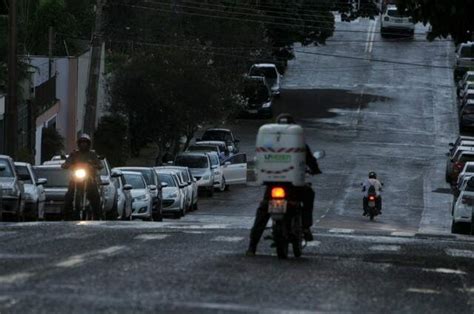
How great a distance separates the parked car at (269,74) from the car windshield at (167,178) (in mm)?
34481

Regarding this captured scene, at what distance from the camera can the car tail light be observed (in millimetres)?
16953

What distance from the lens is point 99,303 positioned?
40.6ft

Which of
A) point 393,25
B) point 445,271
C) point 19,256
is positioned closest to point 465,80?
point 393,25

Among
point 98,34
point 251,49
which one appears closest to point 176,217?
point 98,34

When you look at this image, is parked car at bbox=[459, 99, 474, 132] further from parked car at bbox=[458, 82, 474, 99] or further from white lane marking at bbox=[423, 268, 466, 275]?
white lane marking at bbox=[423, 268, 466, 275]

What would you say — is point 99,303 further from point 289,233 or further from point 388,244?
point 388,244

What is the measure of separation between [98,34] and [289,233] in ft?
93.8

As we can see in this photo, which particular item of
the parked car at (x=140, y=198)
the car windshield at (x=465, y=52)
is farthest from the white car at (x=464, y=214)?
the car windshield at (x=465, y=52)

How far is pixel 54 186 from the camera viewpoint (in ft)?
107

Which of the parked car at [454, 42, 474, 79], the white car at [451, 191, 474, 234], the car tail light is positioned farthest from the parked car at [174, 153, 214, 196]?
the car tail light

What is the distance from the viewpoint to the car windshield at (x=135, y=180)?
38.2 meters

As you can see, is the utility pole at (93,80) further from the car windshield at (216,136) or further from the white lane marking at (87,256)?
the white lane marking at (87,256)

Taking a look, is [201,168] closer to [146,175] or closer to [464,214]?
[146,175]

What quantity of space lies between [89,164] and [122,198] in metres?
7.65
